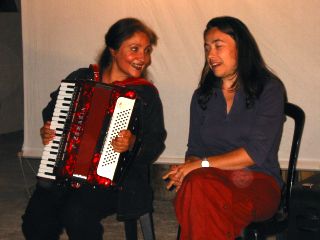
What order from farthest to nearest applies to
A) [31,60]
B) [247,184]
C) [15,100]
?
[15,100]
[31,60]
[247,184]

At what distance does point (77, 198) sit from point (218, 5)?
1.77 metres

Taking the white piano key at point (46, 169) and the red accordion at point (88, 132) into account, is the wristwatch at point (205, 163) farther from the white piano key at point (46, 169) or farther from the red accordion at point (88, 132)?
the white piano key at point (46, 169)

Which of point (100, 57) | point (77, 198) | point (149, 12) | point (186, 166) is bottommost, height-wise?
point (77, 198)

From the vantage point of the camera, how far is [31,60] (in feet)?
13.5

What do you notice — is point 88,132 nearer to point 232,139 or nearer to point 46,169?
point 46,169

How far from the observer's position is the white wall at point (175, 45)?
354 centimetres

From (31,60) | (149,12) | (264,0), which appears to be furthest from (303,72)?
(31,60)

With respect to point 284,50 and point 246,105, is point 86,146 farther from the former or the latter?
point 284,50

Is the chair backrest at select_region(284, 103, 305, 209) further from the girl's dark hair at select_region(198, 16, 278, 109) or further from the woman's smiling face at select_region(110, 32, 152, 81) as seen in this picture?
the woman's smiling face at select_region(110, 32, 152, 81)

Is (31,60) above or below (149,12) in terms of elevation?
below

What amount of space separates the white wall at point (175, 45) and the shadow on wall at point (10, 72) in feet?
13.2

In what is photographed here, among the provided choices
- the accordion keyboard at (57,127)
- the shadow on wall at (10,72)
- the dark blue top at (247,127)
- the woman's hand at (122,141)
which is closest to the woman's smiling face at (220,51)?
the dark blue top at (247,127)

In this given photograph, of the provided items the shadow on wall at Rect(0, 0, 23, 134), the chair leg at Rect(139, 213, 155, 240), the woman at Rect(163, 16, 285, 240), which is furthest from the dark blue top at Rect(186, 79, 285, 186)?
the shadow on wall at Rect(0, 0, 23, 134)

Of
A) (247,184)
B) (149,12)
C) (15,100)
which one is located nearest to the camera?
(247,184)
